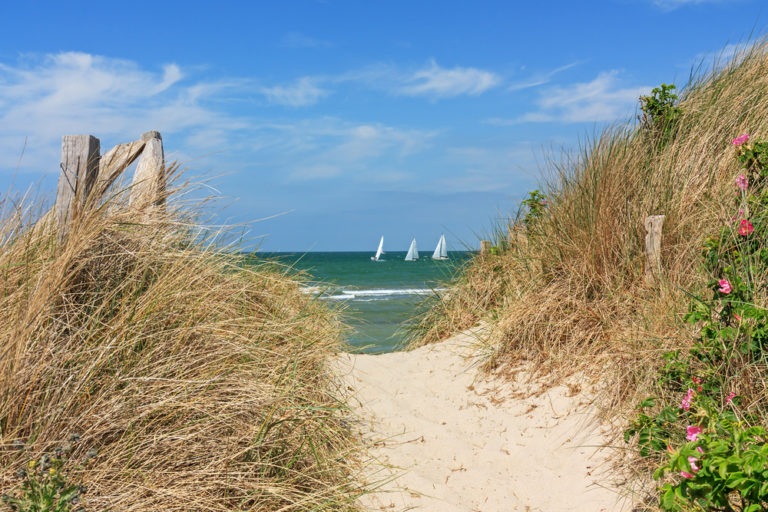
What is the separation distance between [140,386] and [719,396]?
324 cm

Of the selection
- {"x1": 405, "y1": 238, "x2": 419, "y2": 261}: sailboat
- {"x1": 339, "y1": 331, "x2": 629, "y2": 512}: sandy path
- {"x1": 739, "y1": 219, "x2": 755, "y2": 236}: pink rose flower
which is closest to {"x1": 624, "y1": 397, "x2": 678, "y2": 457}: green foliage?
{"x1": 339, "y1": 331, "x2": 629, "y2": 512}: sandy path

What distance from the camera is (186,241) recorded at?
14.0ft

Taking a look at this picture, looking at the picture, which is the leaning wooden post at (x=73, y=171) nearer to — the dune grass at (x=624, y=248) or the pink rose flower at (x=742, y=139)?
the dune grass at (x=624, y=248)

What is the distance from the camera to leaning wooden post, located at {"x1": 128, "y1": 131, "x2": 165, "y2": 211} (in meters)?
3.94

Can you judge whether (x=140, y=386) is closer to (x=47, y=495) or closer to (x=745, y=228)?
(x=47, y=495)

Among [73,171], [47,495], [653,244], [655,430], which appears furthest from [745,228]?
[73,171]

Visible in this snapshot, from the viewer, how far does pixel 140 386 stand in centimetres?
288

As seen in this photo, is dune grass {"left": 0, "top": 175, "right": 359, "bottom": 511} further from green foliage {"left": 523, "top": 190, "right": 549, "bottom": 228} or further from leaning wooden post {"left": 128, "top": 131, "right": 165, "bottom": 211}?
green foliage {"left": 523, "top": 190, "right": 549, "bottom": 228}

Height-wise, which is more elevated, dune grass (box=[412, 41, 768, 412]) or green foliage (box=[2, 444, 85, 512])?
dune grass (box=[412, 41, 768, 412])

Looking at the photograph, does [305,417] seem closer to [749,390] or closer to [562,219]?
[749,390]

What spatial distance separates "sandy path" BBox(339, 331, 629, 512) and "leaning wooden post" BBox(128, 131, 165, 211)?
246 centimetres

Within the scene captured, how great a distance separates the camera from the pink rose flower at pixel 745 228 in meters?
3.53

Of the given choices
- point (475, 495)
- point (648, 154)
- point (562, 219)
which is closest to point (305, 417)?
point (475, 495)

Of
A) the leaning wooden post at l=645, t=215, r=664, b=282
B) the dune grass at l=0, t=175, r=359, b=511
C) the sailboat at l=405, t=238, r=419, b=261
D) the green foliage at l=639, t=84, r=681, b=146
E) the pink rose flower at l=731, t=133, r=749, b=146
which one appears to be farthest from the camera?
the sailboat at l=405, t=238, r=419, b=261
